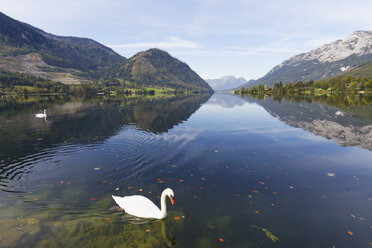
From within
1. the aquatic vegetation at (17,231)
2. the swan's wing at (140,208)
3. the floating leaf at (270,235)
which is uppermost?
the swan's wing at (140,208)

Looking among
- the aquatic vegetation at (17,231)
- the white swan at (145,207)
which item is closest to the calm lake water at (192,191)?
the aquatic vegetation at (17,231)

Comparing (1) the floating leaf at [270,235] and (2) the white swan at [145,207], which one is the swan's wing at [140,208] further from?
(1) the floating leaf at [270,235]

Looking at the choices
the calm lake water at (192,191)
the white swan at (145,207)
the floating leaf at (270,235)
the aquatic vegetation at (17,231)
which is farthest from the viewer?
the white swan at (145,207)

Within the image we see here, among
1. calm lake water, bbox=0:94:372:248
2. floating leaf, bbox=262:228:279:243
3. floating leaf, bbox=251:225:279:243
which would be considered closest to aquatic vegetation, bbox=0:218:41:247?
calm lake water, bbox=0:94:372:248

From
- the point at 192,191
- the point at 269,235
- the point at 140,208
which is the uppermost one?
the point at 140,208

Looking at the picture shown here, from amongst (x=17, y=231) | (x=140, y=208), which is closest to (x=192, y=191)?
(x=140, y=208)

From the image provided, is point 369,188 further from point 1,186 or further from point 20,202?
point 1,186

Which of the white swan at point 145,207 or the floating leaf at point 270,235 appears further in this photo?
the white swan at point 145,207

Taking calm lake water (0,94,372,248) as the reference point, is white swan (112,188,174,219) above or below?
above

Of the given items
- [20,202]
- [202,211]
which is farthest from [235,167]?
[20,202]

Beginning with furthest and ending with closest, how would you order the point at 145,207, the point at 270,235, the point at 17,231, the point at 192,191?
the point at 192,191 < the point at 145,207 < the point at 17,231 < the point at 270,235

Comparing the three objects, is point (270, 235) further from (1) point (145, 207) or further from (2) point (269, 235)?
(1) point (145, 207)

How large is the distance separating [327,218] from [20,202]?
2161cm

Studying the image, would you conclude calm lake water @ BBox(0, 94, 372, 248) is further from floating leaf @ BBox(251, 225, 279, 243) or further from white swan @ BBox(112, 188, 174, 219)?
white swan @ BBox(112, 188, 174, 219)
